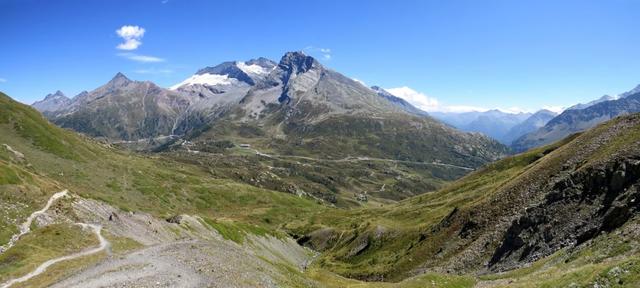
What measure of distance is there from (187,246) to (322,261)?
265ft

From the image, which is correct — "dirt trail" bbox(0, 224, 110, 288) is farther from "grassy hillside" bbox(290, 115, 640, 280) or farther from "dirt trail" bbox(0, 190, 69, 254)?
"grassy hillside" bbox(290, 115, 640, 280)

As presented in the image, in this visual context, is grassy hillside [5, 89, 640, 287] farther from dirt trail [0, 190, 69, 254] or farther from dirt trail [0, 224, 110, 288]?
dirt trail [0, 224, 110, 288]

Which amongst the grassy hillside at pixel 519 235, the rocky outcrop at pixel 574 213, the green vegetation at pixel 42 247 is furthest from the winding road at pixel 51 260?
the rocky outcrop at pixel 574 213

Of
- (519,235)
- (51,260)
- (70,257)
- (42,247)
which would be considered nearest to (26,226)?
(42,247)

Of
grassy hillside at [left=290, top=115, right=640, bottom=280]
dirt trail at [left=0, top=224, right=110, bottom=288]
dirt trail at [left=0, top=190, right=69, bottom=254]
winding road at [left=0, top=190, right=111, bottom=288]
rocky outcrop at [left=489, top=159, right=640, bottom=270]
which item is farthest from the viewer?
grassy hillside at [left=290, top=115, right=640, bottom=280]

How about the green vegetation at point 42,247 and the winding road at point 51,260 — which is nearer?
the winding road at point 51,260

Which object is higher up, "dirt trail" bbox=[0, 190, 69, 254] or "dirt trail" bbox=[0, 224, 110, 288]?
"dirt trail" bbox=[0, 190, 69, 254]

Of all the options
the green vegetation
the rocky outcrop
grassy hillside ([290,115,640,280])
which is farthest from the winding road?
the rocky outcrop

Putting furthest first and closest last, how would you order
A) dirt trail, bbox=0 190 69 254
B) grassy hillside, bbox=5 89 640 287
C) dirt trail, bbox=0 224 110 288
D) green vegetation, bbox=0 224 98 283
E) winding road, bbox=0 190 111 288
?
1. dirt trail, bbox=0 190 69 254
2. green vegetation, bbox=0 224 98 283
3. grassy hillside, bbox=5 89 640 287
4. winding road, bbox=0 190 111 288
5. dirt trail, bbox=0 224 110 288

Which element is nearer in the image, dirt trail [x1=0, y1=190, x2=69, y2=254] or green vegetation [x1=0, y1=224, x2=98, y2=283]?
green vegetation [x1=0, y1=224, x2=98, y2=283]

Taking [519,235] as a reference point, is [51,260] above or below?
above

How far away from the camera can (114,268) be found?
4425cm

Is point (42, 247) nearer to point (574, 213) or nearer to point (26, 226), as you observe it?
point (26, 226)

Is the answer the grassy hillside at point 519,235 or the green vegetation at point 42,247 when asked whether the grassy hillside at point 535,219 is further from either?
the green vegetation at point 42,247
